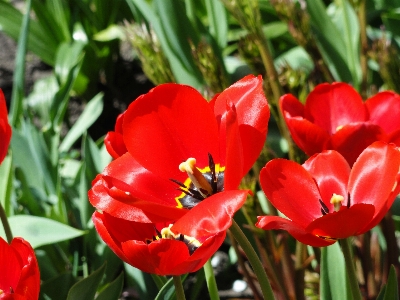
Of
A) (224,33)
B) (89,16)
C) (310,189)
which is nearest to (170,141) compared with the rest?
(310,189)

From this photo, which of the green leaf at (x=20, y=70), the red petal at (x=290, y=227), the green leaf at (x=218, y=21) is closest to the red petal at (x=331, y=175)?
the red petal at (x=290, y=227)

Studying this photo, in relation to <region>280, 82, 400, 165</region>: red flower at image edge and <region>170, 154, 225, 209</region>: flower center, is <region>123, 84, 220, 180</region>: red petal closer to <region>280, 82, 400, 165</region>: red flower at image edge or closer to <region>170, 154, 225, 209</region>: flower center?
<region>170, 154, 225, 209</region>: flower center

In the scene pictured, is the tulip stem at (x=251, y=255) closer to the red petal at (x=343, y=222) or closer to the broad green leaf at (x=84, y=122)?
the red petal at (x=343, y=222)

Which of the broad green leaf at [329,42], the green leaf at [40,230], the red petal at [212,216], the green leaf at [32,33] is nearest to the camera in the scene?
the red petal at [212,216]

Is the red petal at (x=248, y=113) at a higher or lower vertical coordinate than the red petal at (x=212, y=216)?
higher

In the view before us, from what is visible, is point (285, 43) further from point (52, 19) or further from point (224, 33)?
point (52, 19)

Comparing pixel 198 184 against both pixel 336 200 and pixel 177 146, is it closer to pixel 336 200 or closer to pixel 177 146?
pixel 177 146

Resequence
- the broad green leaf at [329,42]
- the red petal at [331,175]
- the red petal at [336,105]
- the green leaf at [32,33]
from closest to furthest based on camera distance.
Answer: the red petal at [331,175] < the red petal at [336,105] < the broad green leaf at [329,42] < the green leaf at [32,33]

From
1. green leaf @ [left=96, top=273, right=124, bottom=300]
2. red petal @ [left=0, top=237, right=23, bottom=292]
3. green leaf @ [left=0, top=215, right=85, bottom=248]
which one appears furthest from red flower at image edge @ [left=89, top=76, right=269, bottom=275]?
green leaf @ [left=0, top=215, right=85, bottom=248]
